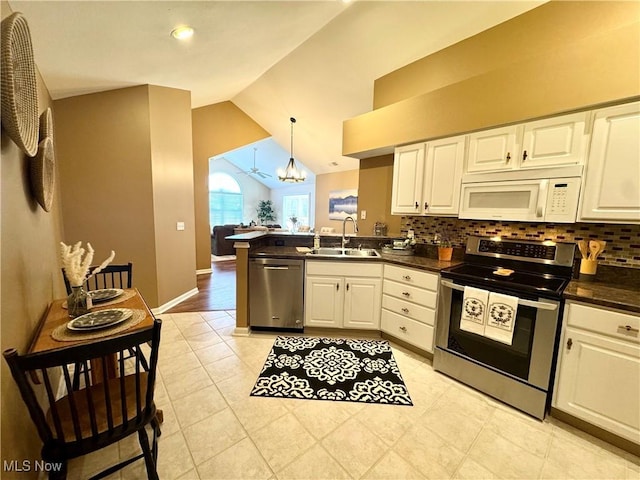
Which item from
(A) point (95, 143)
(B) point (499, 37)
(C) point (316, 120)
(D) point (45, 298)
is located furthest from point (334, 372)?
(C) point (316, 120)

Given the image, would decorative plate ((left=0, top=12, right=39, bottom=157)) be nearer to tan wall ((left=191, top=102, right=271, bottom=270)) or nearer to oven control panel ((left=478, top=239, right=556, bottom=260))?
oven control panel ((left=478, top=239, right=556, bottom=260))

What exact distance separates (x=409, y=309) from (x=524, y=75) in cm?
208

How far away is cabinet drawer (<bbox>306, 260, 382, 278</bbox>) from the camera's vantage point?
273 centimetres

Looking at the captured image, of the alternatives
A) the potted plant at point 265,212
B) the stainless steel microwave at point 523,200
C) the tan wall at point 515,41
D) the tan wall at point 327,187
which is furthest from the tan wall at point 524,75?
the potted plant at point 265,212

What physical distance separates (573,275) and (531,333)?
622 mm

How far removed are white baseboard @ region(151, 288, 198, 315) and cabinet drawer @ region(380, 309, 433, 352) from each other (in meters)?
2.84

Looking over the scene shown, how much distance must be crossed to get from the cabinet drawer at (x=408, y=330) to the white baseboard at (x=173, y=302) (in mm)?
2836

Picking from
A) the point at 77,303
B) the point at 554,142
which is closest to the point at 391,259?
the point at 554,142

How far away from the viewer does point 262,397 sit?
6.46ft

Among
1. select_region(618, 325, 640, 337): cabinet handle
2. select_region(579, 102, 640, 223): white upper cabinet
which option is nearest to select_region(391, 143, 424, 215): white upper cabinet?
select_region(579, 102, 640, 223): white upper cabinet

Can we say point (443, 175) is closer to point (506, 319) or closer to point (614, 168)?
point (614, 168)

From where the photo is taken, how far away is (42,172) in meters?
1.59

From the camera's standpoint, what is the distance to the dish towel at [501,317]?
6.07 feet

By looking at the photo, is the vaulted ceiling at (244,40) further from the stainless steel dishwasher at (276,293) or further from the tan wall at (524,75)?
the stainless steel dishwasher at (276,293)
